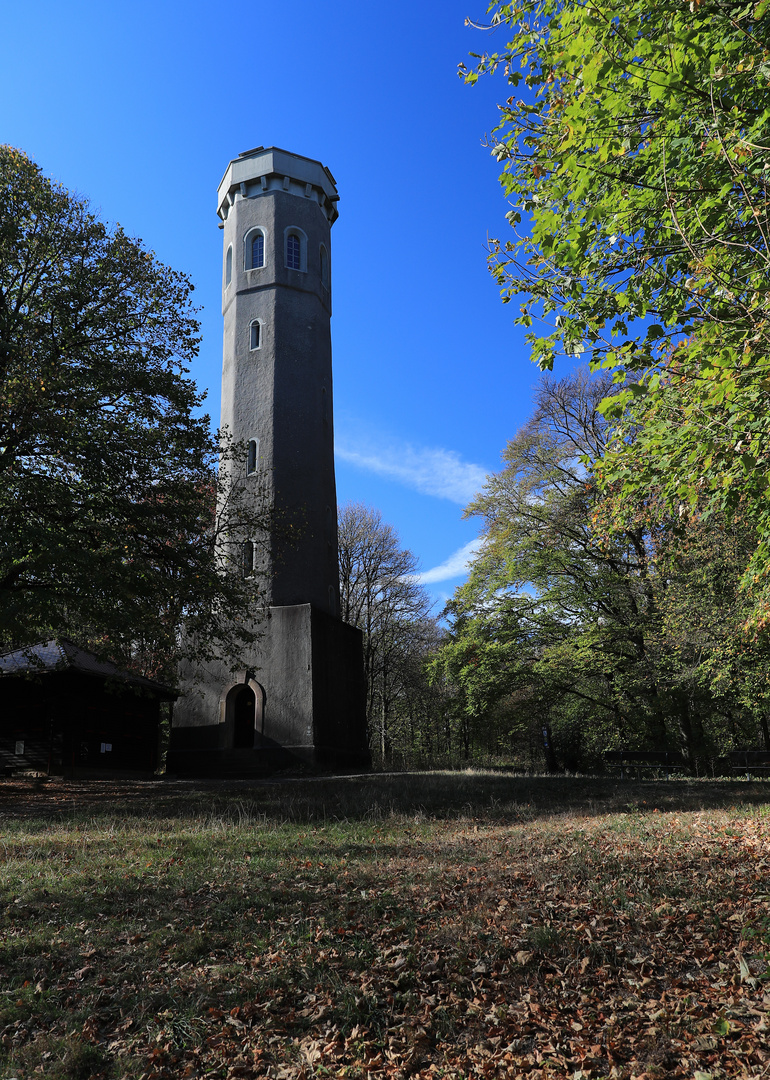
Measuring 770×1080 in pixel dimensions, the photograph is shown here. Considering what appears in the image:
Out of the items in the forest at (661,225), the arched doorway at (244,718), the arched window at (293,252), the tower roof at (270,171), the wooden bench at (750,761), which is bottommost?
the wooden bench at (750,761)

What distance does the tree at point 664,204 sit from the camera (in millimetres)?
5645

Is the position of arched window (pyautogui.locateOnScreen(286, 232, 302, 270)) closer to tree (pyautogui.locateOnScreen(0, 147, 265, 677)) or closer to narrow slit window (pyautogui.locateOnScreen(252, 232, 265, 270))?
narrow slit window (pyautogui.locateOnScreen(252, 232, 265, 270))

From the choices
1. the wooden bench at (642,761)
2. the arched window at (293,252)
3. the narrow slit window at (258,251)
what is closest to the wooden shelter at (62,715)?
the narrow slit window at (258,251)

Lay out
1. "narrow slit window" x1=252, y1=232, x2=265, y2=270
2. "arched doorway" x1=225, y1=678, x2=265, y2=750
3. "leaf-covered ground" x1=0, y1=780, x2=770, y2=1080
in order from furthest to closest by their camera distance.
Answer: "narrow slit window" x1=252, y1=232, x2=265, y2=270
"arched doorway" x1=225, y1=678, x2=265, y2=750
"leaf-covered ground" x1=0, y1=780, x2=770, y2=1080


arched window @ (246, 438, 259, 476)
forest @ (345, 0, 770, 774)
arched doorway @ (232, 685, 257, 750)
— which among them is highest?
arched window @ (246, 438, 259, 476)

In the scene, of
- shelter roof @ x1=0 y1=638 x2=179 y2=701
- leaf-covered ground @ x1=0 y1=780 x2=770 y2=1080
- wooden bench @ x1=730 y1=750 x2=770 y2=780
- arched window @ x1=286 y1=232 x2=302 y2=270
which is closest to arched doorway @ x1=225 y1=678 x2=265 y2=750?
shelter roof @ x1=0 y1=638 x2=179 y2=701

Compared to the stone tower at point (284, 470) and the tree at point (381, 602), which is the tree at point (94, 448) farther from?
the tree at point (381, 602)

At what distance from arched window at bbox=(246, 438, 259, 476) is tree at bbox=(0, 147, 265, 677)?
641cm

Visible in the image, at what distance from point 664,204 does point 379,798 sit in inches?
419

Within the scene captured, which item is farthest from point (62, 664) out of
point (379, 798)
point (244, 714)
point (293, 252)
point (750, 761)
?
point (750, 761)

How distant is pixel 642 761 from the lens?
23.6m

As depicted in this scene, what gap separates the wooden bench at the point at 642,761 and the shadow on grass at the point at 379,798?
5.15 metres

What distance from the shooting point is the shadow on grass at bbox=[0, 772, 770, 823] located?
11922mm

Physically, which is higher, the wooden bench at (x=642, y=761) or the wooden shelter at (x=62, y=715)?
the wooden shelter at (x=62, y=715)
